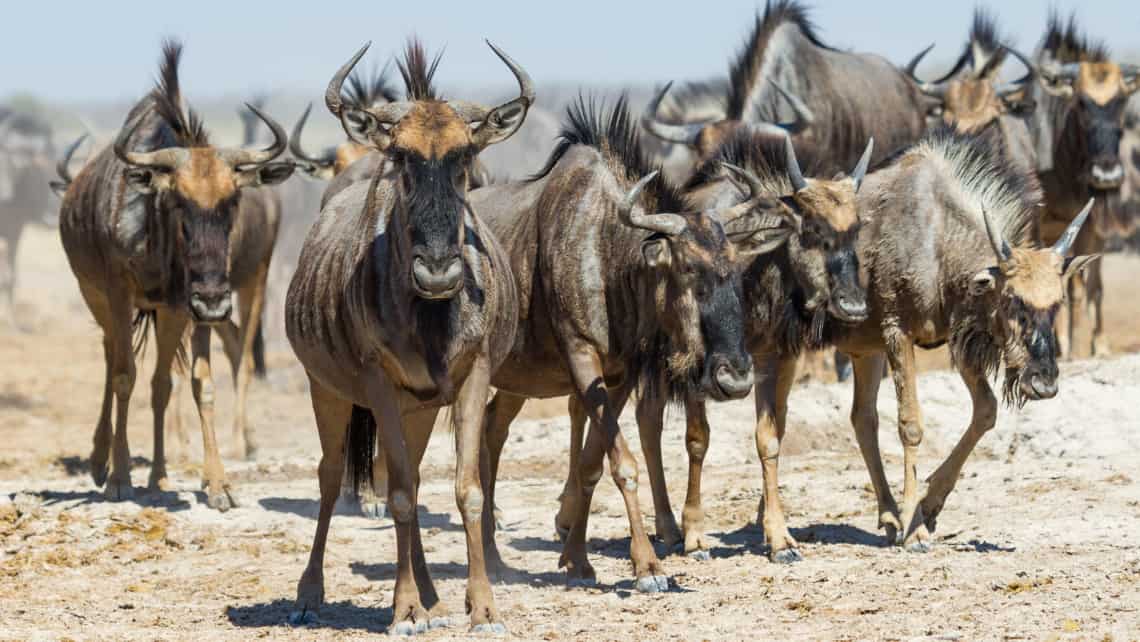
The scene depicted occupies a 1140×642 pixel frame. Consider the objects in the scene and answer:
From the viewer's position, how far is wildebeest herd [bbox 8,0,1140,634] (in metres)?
7.21

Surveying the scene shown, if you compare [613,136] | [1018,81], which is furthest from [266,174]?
[1018,81]

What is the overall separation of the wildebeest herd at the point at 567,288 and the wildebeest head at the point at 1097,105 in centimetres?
465

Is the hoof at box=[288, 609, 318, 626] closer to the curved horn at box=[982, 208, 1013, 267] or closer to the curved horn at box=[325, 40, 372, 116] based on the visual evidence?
the curved horn at box=[325, 40, 372, 116]

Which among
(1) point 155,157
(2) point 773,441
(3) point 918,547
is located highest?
(1) point 155,157

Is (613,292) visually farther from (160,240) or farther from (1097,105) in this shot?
(1097,105)

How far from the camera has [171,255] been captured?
416 inches

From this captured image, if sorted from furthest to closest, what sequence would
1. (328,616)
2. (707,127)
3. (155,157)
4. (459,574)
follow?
1. (707,127)
2. (155,157)
3. (459,574)
4. (328,616)

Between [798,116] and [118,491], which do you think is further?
[798,116]

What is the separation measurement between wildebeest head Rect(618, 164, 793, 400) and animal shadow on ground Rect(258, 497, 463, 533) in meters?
2.72

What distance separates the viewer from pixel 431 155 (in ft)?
22.9

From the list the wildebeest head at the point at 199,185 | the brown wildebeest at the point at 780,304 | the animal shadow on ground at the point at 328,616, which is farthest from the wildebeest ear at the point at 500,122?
the wildebeest head at the point at 199,185

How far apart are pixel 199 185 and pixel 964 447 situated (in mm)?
4488

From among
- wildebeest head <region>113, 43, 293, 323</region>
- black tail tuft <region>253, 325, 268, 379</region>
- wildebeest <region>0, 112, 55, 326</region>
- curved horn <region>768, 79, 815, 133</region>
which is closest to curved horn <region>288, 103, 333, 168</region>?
black tail tuft <region>253, 325, 268, 379</region>

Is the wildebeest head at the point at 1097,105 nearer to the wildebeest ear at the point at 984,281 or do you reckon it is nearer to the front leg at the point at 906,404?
the front leg at the point at 906,404
